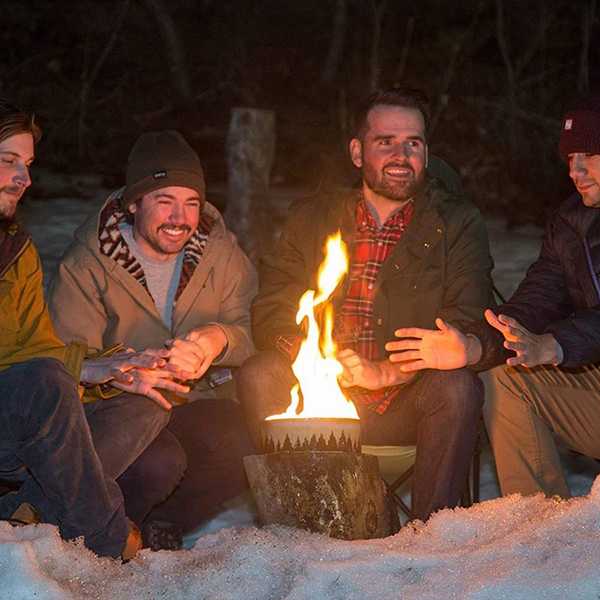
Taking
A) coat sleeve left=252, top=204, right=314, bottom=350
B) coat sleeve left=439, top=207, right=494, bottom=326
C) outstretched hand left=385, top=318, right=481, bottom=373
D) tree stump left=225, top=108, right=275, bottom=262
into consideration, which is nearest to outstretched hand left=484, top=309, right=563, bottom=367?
outstretched hand left=385, top=318, right=481, bottom=373

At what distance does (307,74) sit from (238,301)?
10200mm

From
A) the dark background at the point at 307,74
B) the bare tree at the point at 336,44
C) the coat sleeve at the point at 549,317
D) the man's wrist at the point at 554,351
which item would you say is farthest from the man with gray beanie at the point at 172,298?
the bare tree at the point at 336,44

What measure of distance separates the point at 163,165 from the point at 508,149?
8.61 meters

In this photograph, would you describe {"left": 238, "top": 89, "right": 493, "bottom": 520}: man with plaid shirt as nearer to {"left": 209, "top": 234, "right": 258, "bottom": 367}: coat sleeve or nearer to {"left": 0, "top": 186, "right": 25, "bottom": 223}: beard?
{"left": 209, "top": 234, "right": 258, "bottom": 367}: coat sleeve

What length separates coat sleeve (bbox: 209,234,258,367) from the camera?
4469 millimetres

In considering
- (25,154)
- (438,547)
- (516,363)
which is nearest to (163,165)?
(25,154)

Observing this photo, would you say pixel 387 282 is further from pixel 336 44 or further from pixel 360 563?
pixel 336 44

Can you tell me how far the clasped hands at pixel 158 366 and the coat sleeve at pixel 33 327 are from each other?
120 mm

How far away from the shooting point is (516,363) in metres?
3.88

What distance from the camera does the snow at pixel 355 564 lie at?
115 inches

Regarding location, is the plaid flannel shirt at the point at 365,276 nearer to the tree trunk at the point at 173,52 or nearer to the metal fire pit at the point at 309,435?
the metal fire pit at the point at 309,435

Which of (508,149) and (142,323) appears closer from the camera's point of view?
(142,323)

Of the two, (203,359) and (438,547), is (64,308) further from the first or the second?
(438,547)

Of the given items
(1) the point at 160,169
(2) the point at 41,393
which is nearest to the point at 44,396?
(2) the point at 41,393
